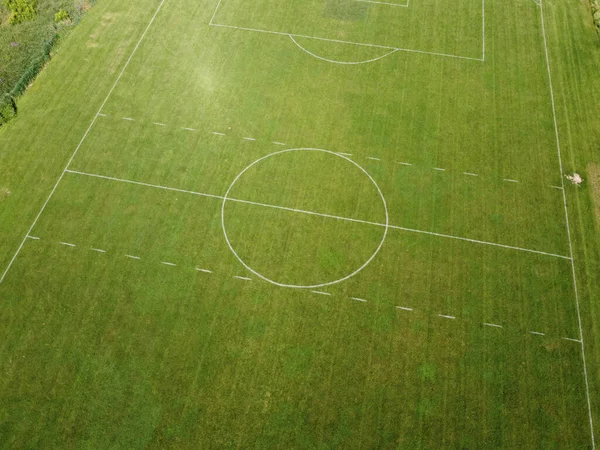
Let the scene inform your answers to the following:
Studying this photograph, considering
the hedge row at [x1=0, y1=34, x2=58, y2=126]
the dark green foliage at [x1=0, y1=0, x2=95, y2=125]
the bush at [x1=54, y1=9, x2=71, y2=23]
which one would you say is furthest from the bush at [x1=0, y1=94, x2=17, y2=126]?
the bush at [x1=54, y1=9, x2=71, y2=23]

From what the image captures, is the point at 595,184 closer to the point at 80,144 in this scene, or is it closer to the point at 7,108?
the point at 80,144

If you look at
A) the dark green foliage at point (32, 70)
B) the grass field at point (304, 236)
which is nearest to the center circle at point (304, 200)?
the grass field at point (304, 236)

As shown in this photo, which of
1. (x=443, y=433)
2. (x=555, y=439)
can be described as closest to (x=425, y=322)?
(x=443, y=433)

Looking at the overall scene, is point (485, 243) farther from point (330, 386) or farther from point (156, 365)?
point (156, 365)

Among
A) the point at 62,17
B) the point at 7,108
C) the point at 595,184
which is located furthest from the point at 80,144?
the point at 595,184

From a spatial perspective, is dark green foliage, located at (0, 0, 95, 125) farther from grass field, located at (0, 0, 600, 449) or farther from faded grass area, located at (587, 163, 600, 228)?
faded grass area, located at (587, 163, 600, 228)
